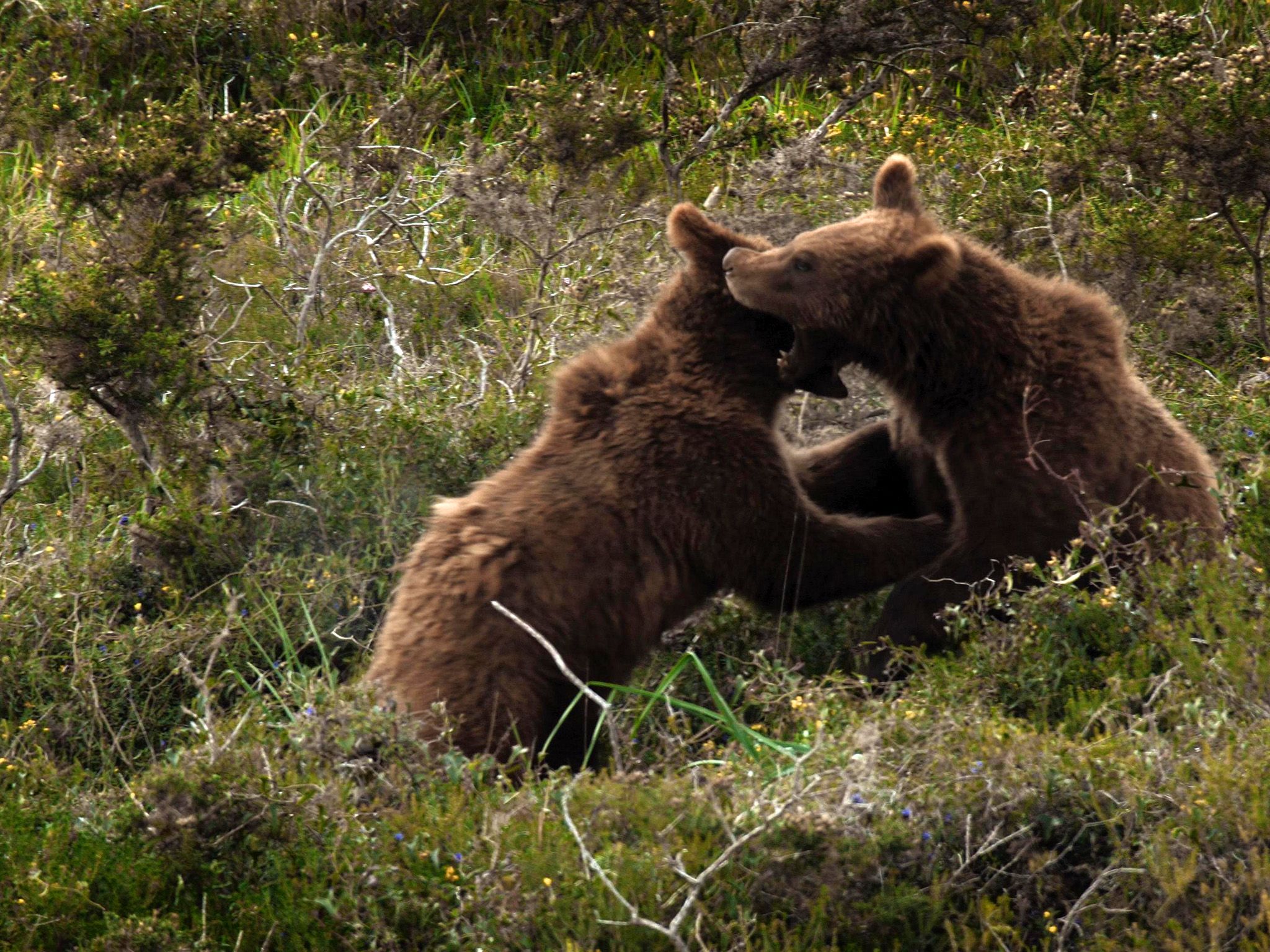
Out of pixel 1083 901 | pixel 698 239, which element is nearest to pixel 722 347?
pixel 698 239

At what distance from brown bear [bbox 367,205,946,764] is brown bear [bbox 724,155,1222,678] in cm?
17

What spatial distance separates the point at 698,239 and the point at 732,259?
197 millimetres

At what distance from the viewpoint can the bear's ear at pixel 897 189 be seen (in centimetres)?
496

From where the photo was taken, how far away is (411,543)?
541 cm

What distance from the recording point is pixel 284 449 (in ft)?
18.4

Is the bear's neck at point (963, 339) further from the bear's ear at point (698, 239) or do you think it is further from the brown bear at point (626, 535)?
the bear's ear at point (698, 239)

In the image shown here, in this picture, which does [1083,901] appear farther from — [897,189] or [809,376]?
[897,189]

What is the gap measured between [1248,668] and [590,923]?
5.13 feet

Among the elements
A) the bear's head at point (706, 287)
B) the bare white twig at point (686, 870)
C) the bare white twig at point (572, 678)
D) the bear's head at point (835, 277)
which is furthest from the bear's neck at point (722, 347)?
the bare white twig at point (686, 870)

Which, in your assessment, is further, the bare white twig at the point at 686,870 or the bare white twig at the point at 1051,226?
the bare white twig at the point at 1051,226

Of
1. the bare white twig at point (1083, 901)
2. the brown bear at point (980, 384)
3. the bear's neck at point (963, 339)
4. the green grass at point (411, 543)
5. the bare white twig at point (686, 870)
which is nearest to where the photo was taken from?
the bare white twig at point (686, 870)

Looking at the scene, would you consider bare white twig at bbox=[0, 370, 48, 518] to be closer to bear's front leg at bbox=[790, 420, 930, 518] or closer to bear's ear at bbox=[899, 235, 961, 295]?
bear's front leg at bbox=[790, 420, 930, 518]

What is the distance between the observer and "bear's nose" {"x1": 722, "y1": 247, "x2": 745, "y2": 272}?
15.6 feet

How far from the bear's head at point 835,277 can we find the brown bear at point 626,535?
0.64 ft
